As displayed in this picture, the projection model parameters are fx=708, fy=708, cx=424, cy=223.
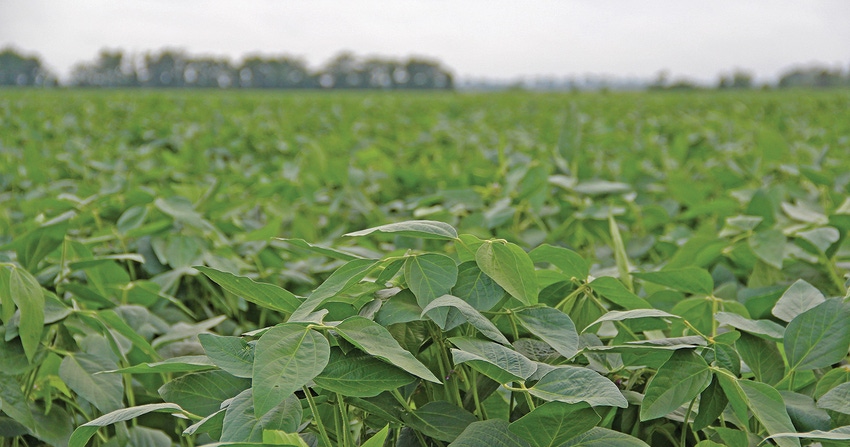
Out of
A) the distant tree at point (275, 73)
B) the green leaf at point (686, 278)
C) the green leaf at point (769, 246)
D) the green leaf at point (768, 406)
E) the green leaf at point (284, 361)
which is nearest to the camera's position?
the green leaf at point (284, 361)

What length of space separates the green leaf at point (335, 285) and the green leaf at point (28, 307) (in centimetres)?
38

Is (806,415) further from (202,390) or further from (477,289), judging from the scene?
(202,390)

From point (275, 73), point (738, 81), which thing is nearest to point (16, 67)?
point (275, 73)

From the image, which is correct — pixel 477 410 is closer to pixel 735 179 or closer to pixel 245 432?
pixel 245 432

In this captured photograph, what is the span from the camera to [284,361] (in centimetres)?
52

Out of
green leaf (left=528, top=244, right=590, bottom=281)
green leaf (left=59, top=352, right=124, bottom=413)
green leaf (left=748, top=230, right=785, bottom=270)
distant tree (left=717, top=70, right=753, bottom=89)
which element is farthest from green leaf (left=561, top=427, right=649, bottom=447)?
distant tree (left=717, top=70, right=753, bottom=89)

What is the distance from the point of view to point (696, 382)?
60 centimetres

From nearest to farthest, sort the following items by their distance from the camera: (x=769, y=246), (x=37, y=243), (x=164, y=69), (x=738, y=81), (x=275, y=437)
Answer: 1. (x=275, y=437)
2. (x=37, y=243)
3. (x=769, y=246)
4. (x=738, y=81)
5. (x=164, y=69)

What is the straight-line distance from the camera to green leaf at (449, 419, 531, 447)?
57 centimetres

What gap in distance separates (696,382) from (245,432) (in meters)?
0.37

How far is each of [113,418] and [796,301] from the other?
A: 0.69 metres

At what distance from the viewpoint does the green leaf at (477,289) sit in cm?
63

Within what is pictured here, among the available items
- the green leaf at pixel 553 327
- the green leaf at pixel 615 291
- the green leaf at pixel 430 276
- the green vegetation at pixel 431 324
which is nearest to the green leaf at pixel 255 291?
the green vegetation at pixel 431 324

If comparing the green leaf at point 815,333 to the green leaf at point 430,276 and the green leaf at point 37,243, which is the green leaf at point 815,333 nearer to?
the green leaf at point 430,276
